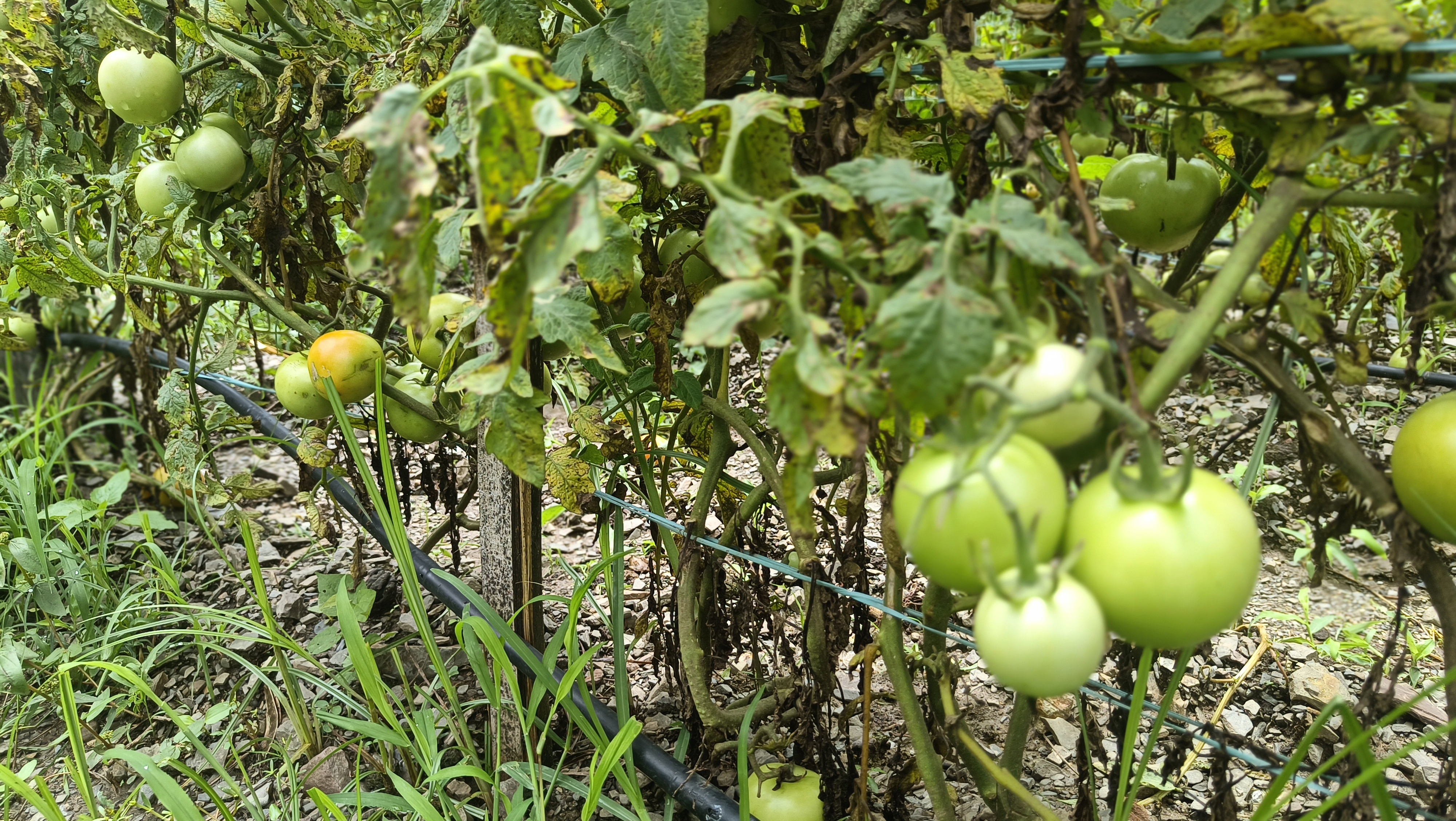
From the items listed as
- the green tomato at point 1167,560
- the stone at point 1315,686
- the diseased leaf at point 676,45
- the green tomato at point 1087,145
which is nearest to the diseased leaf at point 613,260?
the diseased leaf at point 676,45

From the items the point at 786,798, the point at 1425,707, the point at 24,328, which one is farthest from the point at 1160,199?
the point at 24,328

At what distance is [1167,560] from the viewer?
1.44 ft

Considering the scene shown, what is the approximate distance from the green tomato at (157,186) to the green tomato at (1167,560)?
1.36m

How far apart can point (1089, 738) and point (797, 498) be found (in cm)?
66

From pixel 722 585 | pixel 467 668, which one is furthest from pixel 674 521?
pixel 467 668

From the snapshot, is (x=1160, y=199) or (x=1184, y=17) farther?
(x=1160, y=199)

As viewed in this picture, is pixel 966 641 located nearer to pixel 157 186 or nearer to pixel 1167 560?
pixel 1167 560

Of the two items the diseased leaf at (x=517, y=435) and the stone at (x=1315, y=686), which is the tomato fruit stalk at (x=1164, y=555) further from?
the stone at (x=1315, y=686)

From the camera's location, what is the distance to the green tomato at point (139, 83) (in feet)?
4.16

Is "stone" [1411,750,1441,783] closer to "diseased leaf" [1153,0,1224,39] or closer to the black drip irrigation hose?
the black drip irrigation hose

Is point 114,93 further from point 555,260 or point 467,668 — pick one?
point 555,260

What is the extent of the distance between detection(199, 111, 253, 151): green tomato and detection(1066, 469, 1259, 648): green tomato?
1318 mm

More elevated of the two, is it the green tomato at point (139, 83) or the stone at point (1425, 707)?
the green tomato at point (139, 83)

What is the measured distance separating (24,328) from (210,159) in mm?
1559
